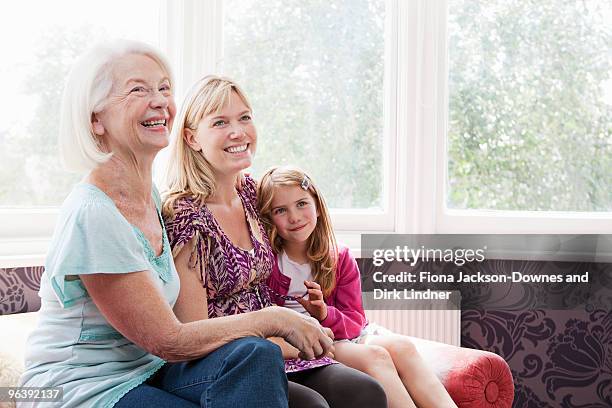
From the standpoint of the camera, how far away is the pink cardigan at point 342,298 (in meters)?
2.19

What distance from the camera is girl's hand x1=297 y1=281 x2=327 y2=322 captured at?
2082 mm

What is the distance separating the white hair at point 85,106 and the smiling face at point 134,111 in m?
0.02

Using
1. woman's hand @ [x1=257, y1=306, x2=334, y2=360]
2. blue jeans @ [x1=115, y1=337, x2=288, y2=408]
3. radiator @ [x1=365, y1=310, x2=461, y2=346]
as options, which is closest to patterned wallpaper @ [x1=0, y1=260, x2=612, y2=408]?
radiator @ [x1=365, y1=310, x2=461, y2=346]

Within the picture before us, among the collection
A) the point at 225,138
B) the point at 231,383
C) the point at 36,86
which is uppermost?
the point at 36,86

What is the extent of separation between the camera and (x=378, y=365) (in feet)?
6.89

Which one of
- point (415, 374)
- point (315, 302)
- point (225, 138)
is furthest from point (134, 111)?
point (415, 374)

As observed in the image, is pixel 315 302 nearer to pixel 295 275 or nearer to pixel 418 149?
pixel 295 275

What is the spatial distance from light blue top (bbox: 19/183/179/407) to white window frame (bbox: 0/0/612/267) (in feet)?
5.18

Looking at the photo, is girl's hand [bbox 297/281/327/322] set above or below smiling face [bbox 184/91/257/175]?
below

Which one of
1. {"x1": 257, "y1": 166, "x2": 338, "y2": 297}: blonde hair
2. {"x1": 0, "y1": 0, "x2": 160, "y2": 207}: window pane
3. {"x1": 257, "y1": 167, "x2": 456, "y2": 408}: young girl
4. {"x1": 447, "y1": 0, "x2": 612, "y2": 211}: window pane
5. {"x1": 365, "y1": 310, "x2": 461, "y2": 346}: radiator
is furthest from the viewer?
{"x1": 447, "y1": 0, "x2": 612, "y2": 211}: window pane

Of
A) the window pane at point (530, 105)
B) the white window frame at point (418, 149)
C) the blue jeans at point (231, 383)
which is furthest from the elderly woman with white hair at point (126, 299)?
the window pane at point (530, 105)

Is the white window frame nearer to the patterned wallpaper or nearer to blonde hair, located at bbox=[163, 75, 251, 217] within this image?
the patterned wallpaper

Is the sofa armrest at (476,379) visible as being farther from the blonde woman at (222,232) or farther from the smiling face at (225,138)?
the smiling face at (225,138)

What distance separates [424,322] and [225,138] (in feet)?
4.66
